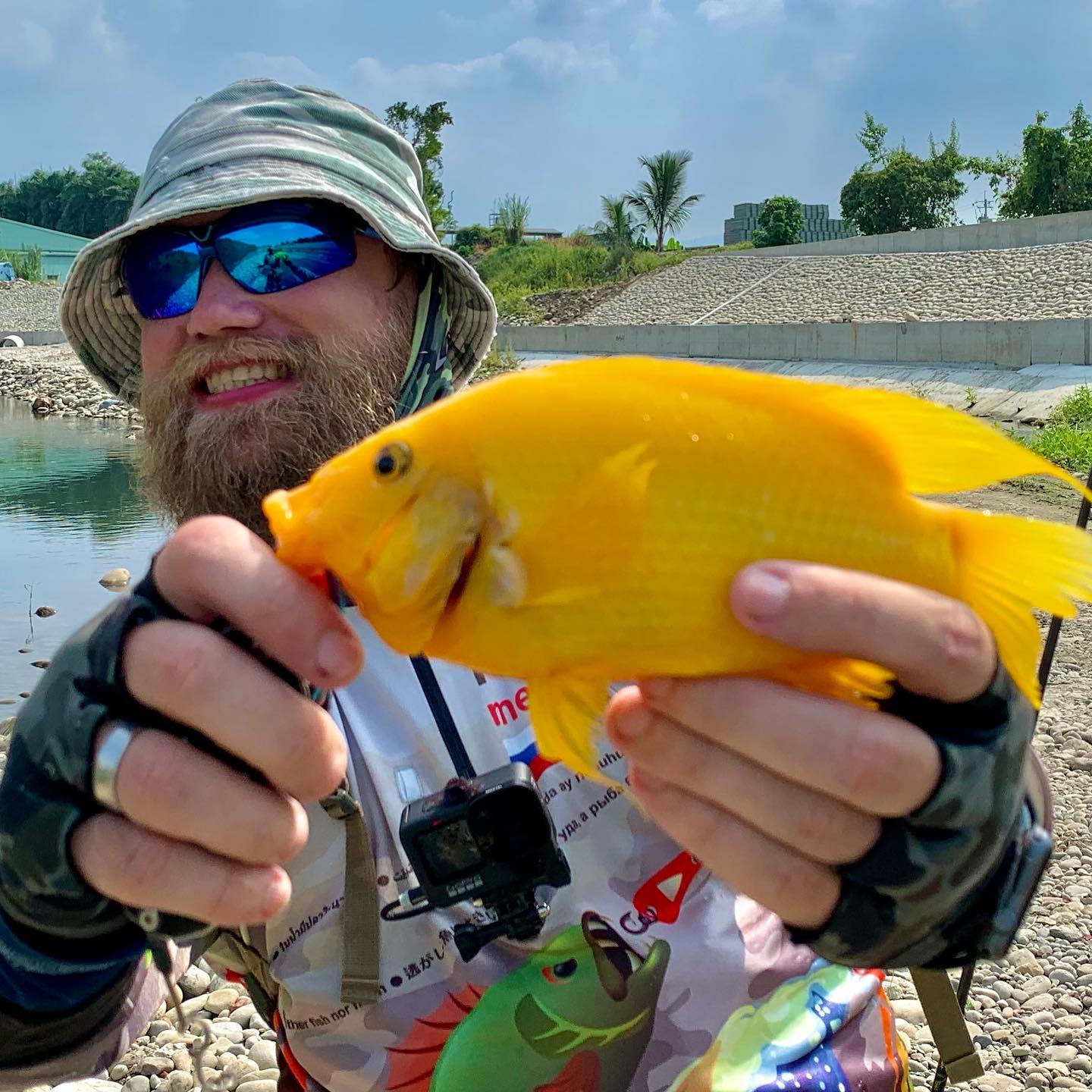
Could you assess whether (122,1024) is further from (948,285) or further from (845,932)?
(948,285)

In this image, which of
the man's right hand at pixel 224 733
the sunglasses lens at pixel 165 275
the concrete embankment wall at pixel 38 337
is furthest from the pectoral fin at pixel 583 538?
the concrete embankment wall at pixel 38 337

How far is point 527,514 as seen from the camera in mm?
1169

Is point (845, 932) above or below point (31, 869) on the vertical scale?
below

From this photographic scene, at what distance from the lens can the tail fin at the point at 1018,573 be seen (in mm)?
1211

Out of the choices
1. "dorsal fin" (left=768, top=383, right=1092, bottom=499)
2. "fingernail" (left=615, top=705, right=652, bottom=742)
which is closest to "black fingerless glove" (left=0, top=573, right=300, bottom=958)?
"fingernail" (left=615, top=705, right=652, bottom=742)

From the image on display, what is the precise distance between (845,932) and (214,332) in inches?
92.7

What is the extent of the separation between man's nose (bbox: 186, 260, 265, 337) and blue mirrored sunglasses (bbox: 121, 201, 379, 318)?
0.03m

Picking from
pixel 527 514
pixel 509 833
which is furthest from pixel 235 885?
pixel 509 833

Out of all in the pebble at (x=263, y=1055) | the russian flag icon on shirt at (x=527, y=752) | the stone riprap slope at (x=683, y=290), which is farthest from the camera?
the stone riprap slope at (x=683, y=290)

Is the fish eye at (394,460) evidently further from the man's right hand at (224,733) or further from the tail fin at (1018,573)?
the tail fin at (1018,573)

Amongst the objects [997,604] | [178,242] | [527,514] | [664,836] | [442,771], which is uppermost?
[178,242]

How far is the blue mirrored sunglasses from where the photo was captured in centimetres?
290

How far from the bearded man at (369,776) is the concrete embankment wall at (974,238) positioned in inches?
1454

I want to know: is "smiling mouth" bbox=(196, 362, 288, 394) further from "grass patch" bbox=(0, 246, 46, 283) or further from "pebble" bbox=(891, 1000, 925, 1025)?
"grass patch" bbox=(0, 246, 46, 283)
